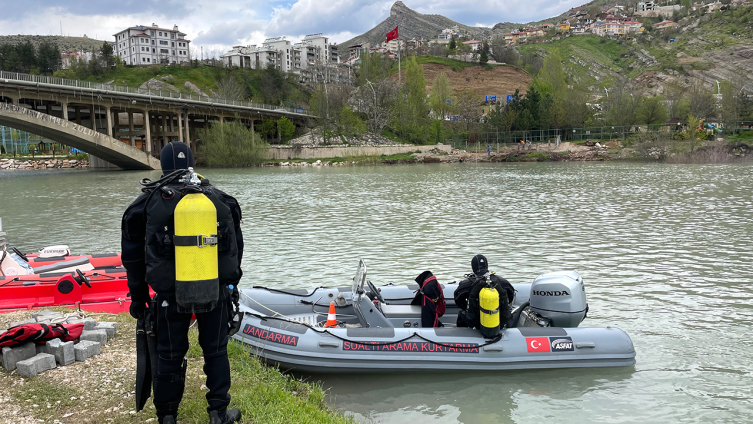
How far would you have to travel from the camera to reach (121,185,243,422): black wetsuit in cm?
297

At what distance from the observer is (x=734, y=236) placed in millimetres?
12312

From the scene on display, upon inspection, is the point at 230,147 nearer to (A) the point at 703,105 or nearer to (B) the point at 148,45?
(A) the point at 703,105

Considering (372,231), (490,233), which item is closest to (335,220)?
(372,231)

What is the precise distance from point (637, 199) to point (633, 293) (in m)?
12.8

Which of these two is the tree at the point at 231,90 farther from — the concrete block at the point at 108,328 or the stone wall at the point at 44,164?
the concrete block at the point at 108,328

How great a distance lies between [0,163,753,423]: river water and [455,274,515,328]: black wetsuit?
58cm

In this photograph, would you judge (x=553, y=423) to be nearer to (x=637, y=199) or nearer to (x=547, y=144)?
(x=637, y=199)

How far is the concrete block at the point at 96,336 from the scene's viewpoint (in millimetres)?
4582

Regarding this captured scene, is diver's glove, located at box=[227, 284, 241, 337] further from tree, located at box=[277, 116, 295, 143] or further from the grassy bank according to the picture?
tree, located at box=[277, 116, 295, 143]

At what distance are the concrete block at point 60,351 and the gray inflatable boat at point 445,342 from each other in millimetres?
1604

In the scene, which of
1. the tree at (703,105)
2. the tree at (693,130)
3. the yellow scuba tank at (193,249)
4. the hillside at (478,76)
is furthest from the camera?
the hillside at (478,76)

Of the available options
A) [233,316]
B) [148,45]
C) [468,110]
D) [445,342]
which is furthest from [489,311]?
[148,45]

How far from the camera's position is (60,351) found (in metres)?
4.19

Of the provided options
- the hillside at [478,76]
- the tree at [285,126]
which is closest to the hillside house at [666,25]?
the hillside at [478,76]
